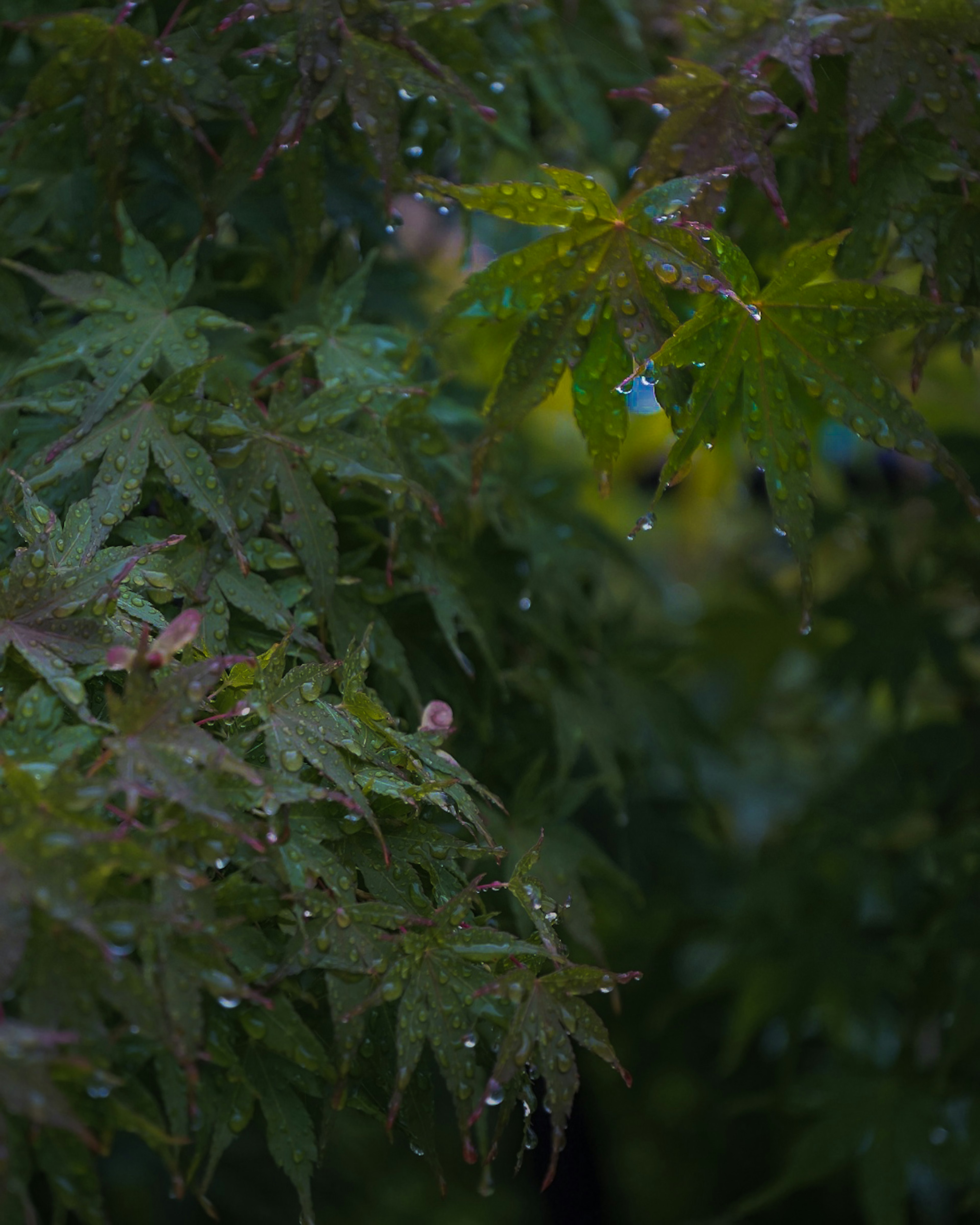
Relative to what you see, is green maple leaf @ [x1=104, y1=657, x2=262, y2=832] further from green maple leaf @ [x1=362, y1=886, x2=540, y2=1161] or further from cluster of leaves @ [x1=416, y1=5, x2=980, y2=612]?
cluster of leaves @ [x1=416, y1=5, x2=980, y2=612]

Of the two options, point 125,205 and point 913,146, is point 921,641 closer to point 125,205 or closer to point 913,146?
point 913,146

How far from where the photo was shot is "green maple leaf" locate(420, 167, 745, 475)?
3.07ft

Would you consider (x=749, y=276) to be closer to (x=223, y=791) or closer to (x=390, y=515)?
(x=390, y=515)

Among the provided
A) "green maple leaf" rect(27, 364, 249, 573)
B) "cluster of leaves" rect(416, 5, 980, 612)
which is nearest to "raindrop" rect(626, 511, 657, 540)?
"cluster of leaves" rect(416, 5, 980, 612)

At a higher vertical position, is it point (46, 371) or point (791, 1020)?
point (46, 371)

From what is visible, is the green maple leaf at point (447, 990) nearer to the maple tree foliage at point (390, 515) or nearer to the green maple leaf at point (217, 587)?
the maple tree foliage at point (390, 515)

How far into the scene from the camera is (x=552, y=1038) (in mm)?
751

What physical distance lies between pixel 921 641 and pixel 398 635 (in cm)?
100

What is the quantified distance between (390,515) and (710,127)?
1.67 ft

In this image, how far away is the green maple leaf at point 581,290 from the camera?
3.07 ft

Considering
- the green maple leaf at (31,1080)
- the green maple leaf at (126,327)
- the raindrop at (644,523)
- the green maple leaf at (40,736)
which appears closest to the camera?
the green maple leaf at (31,1080)

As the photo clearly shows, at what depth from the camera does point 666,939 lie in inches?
76.7

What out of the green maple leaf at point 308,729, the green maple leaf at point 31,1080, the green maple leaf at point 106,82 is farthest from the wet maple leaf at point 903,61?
the green maple leaf at point 31,1080

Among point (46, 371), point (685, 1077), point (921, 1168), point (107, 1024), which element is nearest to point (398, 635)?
point (46, 371)
